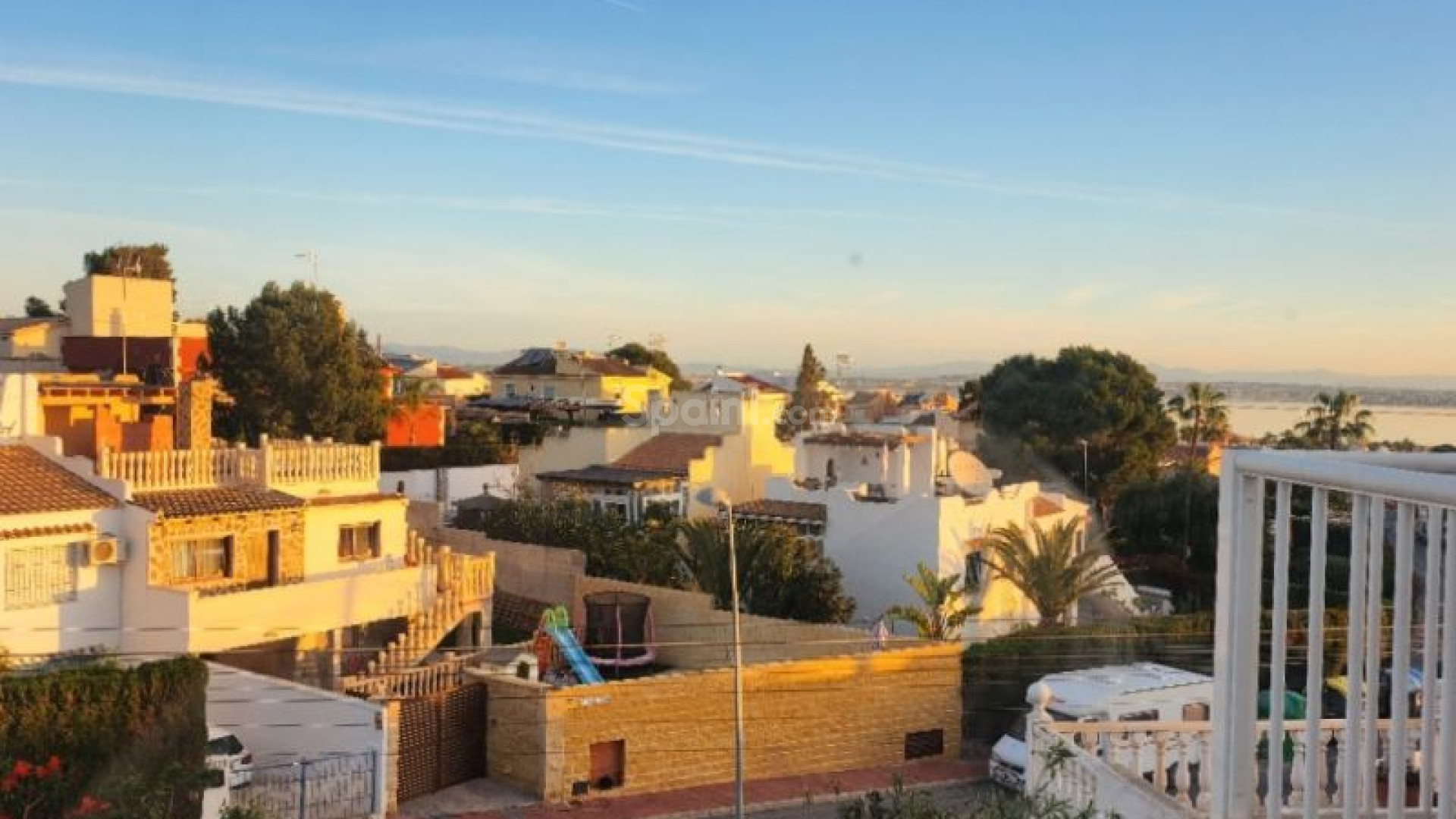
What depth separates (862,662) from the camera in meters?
24.0

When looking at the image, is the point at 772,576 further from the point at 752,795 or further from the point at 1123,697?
the point at 1123,697

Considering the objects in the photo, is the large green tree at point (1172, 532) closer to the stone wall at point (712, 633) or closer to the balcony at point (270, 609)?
the stone wall at point (712, 633)

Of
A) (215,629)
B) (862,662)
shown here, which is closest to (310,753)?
(215,629)

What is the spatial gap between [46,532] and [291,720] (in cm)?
540

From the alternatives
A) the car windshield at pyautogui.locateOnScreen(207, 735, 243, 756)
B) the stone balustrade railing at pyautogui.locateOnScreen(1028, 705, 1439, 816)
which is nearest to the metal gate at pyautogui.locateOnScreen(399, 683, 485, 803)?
the car windshield at pyautogui.locateOnScreen(207, 735, 243, 756)

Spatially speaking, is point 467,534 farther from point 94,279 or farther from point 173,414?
point 94,279

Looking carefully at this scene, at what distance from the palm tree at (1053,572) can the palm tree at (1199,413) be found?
106ft

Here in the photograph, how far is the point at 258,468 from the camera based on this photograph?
25531 millimetres

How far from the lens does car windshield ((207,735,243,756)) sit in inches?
777

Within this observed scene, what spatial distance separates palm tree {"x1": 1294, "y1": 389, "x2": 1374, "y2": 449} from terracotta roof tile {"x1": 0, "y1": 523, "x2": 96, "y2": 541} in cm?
4347

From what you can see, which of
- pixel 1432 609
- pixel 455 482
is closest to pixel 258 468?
pixel 455 482

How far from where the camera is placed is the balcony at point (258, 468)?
24.0 m

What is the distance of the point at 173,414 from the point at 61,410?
3.24 metres

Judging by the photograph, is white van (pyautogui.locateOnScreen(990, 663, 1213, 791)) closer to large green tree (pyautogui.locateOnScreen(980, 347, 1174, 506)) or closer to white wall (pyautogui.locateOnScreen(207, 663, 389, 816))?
white wall (pyautogui.locateOnScreen(207, 663, 389, 816))
